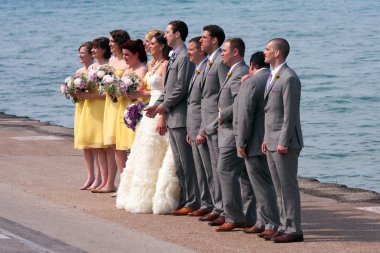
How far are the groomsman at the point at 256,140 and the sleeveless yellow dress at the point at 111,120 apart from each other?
316 cm

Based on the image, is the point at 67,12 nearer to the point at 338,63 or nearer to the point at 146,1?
the point at 146,1

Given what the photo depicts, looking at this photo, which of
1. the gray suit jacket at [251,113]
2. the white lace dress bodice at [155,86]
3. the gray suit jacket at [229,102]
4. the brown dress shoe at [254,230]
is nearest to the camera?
the gray suit jacket at [251,113]

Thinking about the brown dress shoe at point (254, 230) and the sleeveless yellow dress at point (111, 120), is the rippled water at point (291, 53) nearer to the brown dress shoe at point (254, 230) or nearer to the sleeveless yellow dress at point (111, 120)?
the sleeveless yellow dress at point (111, 120)

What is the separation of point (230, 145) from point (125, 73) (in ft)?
8.96

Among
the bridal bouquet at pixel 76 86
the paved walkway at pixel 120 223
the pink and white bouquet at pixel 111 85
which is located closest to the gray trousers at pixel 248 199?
the paved walkway at pixel 120 223

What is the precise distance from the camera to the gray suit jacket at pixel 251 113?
13.0 metres

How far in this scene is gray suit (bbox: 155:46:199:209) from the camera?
14.4 metres

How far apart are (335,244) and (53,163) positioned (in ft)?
24.3

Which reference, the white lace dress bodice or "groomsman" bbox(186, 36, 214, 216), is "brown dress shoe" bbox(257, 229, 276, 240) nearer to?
"groomsman" bbox(186, 36, 214, 216)

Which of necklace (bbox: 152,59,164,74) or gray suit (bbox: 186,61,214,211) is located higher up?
necklace (bbox: 152,59,164,74)

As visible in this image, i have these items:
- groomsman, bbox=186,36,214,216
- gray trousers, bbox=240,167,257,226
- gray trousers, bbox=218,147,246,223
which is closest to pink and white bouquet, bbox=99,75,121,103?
groomsman, bbox=186,36,214,216

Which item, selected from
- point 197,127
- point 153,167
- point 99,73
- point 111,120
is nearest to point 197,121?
point 197,127

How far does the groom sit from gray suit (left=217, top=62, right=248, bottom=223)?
97 cm

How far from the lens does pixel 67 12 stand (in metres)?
99.2
